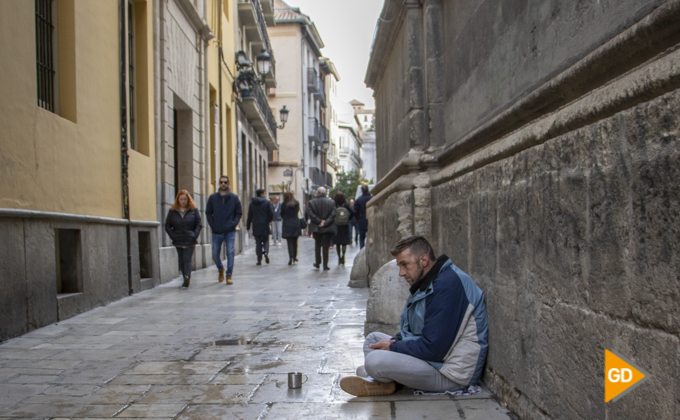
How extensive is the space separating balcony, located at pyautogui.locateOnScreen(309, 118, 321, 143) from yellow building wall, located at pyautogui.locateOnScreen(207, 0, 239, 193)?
86.8 ft

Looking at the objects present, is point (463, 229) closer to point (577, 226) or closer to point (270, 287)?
point (577, 226)

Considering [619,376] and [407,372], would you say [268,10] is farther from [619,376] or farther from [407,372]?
[619,376]

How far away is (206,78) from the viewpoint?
16.2 meters

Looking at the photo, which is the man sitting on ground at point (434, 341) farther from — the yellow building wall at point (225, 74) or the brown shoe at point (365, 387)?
the yellow building wall at point (225, 74)

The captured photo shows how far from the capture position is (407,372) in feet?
12.7

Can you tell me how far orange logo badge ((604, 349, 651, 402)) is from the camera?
221 cm

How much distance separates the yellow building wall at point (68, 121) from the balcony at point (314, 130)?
37716 mm

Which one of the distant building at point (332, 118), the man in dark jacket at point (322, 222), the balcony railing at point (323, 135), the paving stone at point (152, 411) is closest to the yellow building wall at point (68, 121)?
the paving stone at point (152, 411)

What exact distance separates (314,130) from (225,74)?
29722 mm

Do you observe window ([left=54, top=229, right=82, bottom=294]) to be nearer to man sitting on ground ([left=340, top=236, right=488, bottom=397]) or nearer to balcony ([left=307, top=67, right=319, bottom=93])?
man sitting on ground ([left=340, top=236, right=488, bottom=397])

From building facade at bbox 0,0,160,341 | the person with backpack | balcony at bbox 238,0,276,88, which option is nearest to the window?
building facade at bbox 0,0,160,341

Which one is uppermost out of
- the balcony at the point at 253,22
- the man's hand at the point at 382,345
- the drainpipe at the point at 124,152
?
the balcony at the point at 253,22

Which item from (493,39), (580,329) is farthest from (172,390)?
(493,39)

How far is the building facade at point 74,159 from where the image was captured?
6273 millimetres
